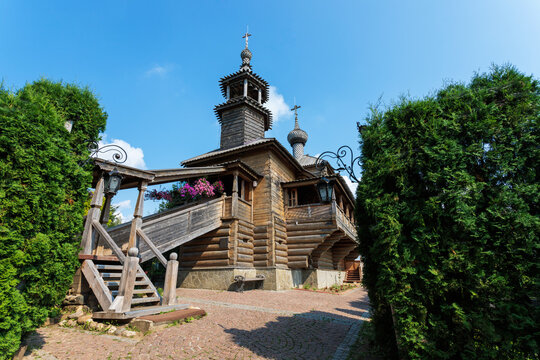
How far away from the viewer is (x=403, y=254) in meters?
3.58

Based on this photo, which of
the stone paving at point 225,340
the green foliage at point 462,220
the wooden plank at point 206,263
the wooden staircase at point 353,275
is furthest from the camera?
the wooden staircase at point 353,275

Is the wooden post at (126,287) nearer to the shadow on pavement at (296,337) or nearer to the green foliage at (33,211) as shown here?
the green foliage at (33,211)

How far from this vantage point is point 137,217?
8594 millimetres

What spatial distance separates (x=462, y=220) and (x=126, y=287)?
21.1 feet

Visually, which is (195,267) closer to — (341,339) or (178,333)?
(178,333)

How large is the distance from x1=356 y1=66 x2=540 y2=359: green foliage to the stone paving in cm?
158

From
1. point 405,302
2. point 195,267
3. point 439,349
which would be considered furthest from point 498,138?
point 195,267

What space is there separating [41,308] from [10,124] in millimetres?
2707

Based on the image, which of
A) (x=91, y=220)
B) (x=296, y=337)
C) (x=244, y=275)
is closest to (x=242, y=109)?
(x=244, y=275)

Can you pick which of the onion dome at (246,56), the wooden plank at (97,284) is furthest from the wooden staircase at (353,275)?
the wooden plank at (97,284)

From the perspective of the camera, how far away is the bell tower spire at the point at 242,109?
704 inches

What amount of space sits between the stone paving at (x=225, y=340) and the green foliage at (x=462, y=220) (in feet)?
5.17

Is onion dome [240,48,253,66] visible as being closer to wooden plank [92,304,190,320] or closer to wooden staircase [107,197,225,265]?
wooden staircase [107,197,225,265]

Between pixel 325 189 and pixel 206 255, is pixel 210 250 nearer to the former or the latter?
pixel 206 255
